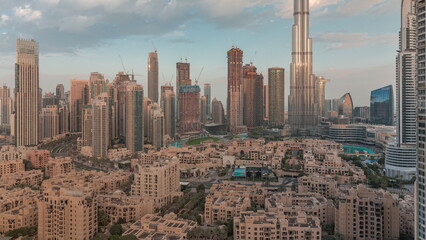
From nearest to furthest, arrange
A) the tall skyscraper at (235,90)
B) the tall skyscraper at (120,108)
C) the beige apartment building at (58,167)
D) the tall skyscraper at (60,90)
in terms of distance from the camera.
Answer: the beige apartment building at (58,167) → the tall skyscraper at (120,108) → the tall skyscraper at (235,90) → the tall skyscraper at (60,90)

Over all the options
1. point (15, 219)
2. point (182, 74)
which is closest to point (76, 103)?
point (182, 74)

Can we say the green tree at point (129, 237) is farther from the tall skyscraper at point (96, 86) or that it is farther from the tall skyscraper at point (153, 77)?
the tall skyscraper at point (153, 77)

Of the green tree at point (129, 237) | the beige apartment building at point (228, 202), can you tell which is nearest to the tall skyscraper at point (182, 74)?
the beige apartment building at point (228, 202)

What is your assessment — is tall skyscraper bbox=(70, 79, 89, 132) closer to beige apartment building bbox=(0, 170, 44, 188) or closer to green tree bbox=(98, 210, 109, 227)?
beige apartment building bbox=(0, 170, 44, 188)


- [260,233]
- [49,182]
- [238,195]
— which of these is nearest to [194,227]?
[260,233]

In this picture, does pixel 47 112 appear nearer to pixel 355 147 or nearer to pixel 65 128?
pixel 65 128

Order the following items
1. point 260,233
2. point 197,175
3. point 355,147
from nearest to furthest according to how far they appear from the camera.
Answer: point 260,233 → point 197,175 → point 355,147
